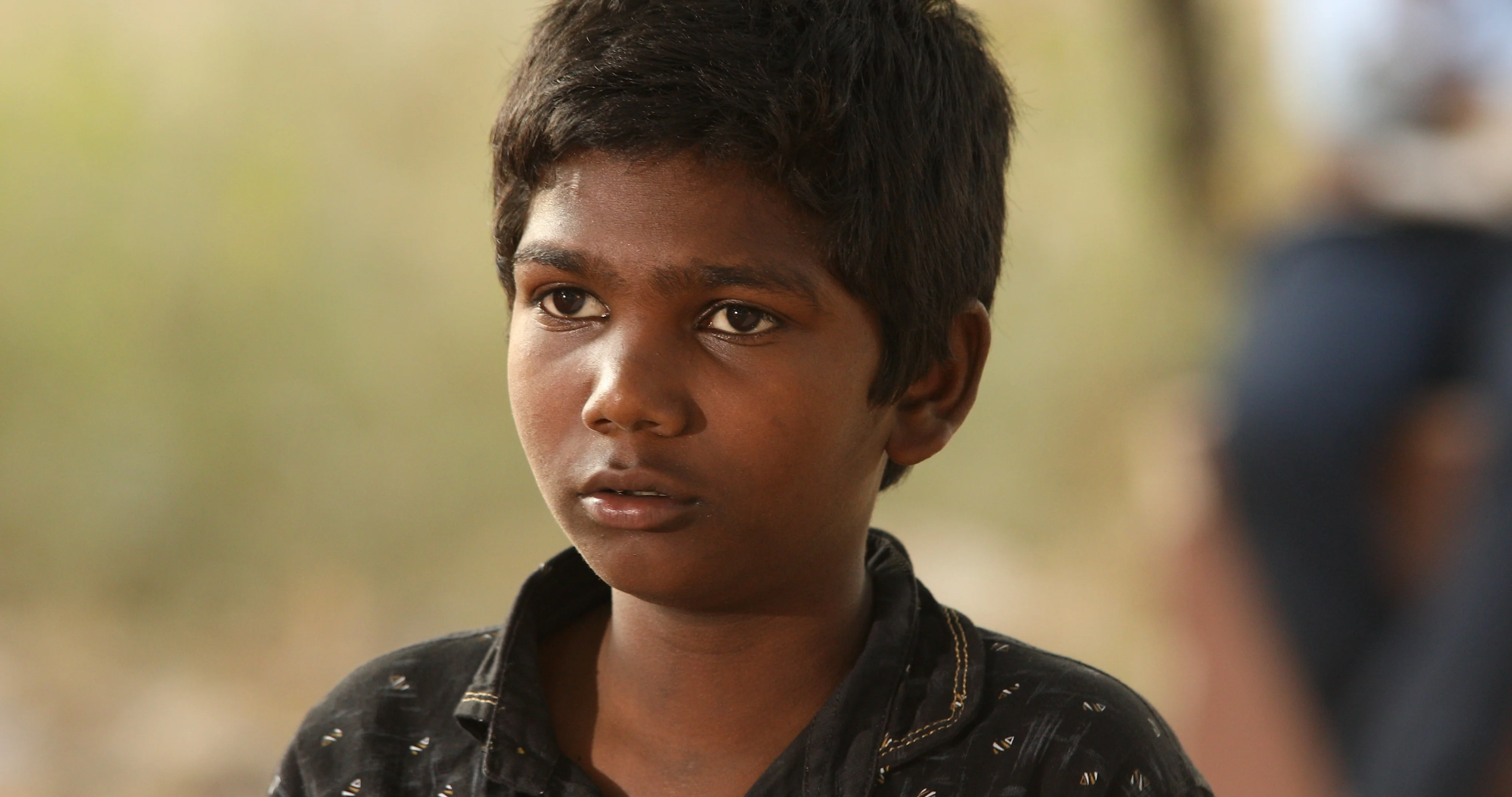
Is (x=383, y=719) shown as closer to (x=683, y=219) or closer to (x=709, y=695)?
(x=709, y=695)

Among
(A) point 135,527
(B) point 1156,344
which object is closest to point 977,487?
(B) point 1156,344

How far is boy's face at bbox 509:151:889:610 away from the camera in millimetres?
1028

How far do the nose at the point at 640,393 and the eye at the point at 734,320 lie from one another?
1.3 inches

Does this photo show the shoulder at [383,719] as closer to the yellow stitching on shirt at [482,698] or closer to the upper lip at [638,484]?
the yellow stitching on shirt at [482,698]

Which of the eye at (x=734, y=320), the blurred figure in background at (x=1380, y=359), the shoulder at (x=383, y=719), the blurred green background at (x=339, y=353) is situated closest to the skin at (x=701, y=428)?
the eye at (x=734, y=320)

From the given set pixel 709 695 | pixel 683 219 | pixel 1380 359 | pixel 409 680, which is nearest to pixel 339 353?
pixel 1380 359

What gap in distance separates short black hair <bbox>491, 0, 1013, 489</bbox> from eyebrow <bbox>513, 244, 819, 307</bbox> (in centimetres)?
3

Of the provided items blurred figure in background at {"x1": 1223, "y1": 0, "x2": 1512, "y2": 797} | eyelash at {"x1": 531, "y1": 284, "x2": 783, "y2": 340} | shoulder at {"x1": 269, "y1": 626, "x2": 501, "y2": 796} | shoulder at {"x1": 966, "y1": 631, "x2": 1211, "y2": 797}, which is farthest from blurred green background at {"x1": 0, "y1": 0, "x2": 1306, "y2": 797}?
eyelash at {"x1": 531, "y1": 284, "x2": 783, "y2": 340}

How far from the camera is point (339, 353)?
4004mm

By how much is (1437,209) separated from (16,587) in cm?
323

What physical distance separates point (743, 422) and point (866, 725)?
241 mm

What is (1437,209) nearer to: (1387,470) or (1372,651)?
(1387,470)

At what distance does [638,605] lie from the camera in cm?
119

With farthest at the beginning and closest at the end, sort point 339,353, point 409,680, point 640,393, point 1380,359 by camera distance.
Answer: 1. point 339,353
2. point 1380,359
3. point 409,680
4. point 640,393
